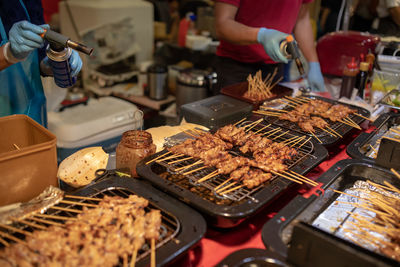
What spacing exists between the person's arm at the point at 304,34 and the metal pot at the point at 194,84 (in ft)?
4.88

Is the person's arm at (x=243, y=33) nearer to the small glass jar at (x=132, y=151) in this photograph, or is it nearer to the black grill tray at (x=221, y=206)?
the black grill tray at (x=221, y=206)

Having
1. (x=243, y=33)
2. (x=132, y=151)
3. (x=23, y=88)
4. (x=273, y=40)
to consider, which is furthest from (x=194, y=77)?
(x=132, y=151)

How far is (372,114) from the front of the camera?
3.66 metres

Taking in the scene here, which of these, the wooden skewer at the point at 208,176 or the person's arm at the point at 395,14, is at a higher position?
the person's arm at the point at 395,14

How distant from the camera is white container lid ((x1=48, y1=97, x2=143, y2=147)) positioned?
15.1ft

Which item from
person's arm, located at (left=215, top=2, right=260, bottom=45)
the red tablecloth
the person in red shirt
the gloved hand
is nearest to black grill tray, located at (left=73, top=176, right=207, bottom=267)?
the red tablecloth

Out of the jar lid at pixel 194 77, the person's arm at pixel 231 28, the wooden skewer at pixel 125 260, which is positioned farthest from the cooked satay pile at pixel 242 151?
the jar lid at pixel 194 77

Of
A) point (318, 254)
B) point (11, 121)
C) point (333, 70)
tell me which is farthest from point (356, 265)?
point (333, 70)

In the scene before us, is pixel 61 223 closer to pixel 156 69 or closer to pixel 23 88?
pixel 23 88

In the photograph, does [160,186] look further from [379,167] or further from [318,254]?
[379,167]

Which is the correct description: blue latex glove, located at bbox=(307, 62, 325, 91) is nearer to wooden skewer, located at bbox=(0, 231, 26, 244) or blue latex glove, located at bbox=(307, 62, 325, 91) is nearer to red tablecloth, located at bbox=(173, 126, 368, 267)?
red tablecloth, located at bbox=(173, 126, 368, 267)

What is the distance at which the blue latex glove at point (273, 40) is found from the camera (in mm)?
3471

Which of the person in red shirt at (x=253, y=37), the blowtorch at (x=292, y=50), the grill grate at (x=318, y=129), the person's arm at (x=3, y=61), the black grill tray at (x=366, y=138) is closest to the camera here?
the black grill tray at (x=366, y=138)

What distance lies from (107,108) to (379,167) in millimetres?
4076
